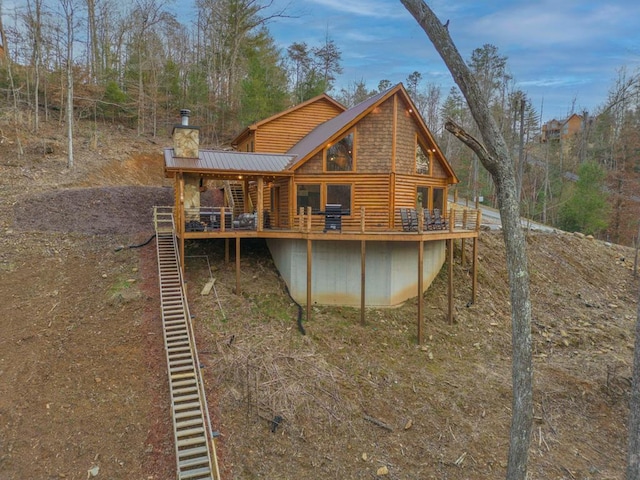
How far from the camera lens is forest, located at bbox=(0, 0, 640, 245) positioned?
23.3m

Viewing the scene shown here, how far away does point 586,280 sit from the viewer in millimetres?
17438

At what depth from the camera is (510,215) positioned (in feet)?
17.9

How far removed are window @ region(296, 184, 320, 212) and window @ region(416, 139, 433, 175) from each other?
3.81 m

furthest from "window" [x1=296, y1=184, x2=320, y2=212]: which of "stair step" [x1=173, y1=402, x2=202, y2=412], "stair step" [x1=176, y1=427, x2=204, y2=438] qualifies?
"stair step" [x1=176, y1=427, x2=204, y2=438]

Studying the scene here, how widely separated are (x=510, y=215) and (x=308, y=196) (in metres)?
8.50

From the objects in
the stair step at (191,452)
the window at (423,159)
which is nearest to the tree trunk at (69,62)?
the window at (423,159)

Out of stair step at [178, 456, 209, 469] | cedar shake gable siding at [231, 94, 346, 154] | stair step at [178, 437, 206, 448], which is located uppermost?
cedar shake gable siding at [231, 94, 346, 154]

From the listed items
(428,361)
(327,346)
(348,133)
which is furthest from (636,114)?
(327,346)

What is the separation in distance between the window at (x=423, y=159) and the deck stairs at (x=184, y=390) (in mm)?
9061

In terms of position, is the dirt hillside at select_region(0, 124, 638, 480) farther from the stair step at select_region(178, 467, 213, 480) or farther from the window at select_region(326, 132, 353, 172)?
the window at select_region(326, 132, 353, 172)

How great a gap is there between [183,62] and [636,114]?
37.4 meters

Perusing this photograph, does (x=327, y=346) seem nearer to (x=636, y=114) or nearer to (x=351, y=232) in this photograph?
(x=351, y=232)

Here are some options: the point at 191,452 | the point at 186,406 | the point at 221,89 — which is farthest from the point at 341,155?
the point at 221,89

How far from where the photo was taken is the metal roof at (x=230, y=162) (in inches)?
480
